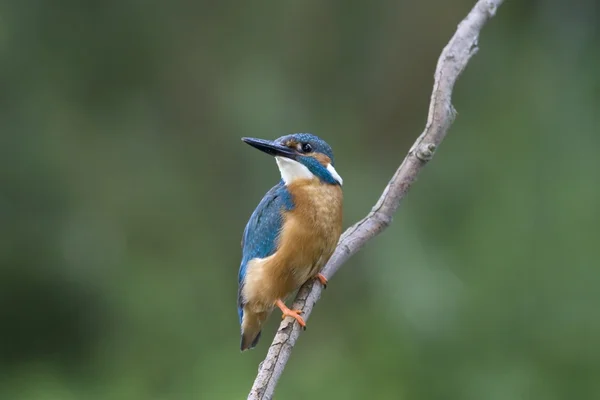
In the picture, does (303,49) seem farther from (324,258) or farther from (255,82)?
(324,258)

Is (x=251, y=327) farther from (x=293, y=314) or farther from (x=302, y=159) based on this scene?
(x=302, y=159)

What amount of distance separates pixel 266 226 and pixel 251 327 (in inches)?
14.2

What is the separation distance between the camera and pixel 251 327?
2770mm

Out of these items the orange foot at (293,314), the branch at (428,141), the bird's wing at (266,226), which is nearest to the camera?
the orange foot at (293,314)

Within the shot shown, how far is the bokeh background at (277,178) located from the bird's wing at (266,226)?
119cm

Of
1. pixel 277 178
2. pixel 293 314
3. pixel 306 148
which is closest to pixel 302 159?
pixel 306 148

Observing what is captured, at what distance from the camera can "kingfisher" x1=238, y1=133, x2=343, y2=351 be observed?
2570mm

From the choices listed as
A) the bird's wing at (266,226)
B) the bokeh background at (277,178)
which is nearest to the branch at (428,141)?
the bird's wing at (266,226)

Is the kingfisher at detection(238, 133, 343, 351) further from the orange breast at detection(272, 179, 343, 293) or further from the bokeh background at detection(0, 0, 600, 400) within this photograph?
the bokeh background at detection(0, 0, 600, 400)

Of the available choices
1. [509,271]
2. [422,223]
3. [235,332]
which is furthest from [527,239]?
[235,332]

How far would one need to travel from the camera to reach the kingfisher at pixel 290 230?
257 centimetres

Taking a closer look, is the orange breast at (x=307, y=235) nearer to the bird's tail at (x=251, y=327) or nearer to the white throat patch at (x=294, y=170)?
the white throat patch at (x=294, y=170)

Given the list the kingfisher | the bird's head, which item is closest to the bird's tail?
the kingfisher

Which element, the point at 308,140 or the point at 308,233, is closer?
the point at 308,233
